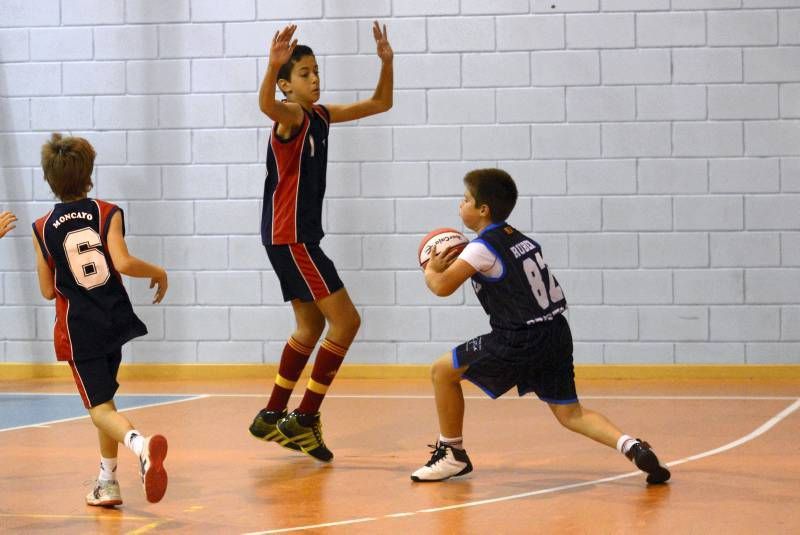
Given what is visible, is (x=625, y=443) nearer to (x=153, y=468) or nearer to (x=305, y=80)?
(x=153, y=468)

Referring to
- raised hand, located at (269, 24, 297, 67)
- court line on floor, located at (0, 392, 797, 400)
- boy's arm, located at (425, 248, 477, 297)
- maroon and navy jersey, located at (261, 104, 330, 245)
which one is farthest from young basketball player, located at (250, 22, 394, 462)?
court line on floor, located at (0, 392, 797, 400)

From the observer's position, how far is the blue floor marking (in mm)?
6584

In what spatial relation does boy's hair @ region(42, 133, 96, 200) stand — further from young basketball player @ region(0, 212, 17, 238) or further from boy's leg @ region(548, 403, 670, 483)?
boy's leg @ region(548, 403, 670, 483)

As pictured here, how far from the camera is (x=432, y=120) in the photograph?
26.5 feet

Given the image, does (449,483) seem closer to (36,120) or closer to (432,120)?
(432,120)

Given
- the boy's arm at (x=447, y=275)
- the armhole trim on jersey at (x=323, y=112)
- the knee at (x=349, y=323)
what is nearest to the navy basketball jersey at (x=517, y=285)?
Result: the boy's arm at (x=447, y=275)

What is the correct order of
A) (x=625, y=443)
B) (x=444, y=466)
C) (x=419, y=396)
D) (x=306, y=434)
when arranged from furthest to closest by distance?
(x=419, y=396)
(x=306, y=434)
(x=444, y=466)
(x=625, y=443)

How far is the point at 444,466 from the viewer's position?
15.4 ft

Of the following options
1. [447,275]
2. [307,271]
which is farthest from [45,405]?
[447,275]

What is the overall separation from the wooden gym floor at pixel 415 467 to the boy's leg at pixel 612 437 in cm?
7

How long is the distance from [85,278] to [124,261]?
200 millimetres

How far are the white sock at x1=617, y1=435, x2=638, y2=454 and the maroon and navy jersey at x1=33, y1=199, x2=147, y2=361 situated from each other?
1857 millimetres

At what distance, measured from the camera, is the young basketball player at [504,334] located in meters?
4.52

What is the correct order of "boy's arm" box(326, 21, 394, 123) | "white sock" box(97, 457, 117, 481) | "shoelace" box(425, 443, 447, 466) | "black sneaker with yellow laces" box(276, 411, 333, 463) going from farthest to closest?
"boy's arm" box(326, 21, 394, 123)
"black sneaker with yellow laces" box(276, 411, 333, 463)
"shoelace" box(425, 443, 447, 466)
"white sock" box(97, 457, 117, 481)
